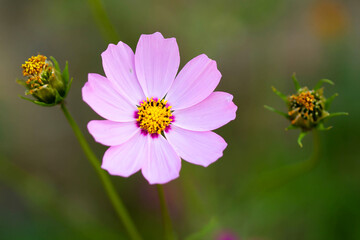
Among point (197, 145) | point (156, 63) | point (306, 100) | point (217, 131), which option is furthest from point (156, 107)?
point (217, 131)

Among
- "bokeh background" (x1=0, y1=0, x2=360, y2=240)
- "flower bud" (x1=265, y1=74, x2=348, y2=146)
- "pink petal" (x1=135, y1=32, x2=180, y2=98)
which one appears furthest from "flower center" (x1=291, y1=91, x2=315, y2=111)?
"bokeh background" (x1=0, y1=0, x2=360, y2=240)

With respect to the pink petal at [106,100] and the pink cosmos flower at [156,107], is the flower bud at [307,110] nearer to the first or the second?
the pink cosmos flower at [156,107]

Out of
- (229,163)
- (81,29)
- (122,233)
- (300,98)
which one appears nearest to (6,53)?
(81,29)

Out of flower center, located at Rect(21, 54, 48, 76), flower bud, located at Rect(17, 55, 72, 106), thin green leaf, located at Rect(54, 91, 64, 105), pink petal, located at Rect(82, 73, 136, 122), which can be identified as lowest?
pink petal, located at Rect(82, 73, 136, 122)

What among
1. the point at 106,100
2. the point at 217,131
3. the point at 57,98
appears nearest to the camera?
the point at 57,98

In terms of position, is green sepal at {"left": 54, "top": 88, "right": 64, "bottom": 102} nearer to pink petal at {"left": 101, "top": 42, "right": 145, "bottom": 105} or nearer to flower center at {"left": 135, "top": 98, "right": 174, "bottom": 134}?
pink petal at {"left": 101, "top": 42, "right": 145, "bottom": 105}

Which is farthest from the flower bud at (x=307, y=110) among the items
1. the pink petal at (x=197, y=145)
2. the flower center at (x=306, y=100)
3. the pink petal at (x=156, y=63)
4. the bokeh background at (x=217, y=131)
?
the bokeh background at (x=217, y=131)

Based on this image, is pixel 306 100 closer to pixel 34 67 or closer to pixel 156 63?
pixel 156 63
